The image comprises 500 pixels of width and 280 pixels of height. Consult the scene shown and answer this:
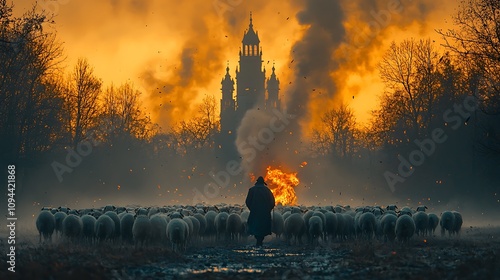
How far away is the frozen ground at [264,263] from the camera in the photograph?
18984 mm

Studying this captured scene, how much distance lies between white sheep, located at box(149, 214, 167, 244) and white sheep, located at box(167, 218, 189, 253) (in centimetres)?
99

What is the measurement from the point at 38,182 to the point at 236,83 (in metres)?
124

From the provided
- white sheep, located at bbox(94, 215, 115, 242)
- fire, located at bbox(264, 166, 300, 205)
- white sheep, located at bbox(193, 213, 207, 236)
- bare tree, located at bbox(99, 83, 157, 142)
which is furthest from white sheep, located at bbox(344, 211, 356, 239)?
bare tree, located at bbox(99, 83, 157, 142)

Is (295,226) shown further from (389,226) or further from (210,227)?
(210,227)

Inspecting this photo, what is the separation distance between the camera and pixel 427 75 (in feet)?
211

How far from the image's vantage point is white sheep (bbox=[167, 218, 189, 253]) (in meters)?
29.7

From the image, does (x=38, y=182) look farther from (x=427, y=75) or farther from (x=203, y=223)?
(x=203, y=223)

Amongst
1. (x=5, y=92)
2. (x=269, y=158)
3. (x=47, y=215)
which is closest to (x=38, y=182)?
(x=5, y=92)

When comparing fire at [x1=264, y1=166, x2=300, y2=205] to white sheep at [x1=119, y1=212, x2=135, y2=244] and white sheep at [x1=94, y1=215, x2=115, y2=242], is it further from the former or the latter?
white sheep at [x1=94, y1=215, x2=115, y2=242]

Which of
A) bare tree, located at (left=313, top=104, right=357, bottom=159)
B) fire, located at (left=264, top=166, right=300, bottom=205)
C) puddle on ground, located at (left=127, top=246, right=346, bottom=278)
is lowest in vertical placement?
puddle on ground, located at (left=127, top=246, right=346, bottom=278)

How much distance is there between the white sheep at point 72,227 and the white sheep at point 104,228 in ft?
2.13

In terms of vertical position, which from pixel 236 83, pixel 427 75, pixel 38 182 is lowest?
pixel 38 182

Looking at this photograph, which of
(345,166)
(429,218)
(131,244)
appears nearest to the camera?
(131,244)

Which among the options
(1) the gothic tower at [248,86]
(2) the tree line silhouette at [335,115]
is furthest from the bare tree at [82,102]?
(1) the gothic tower at [248,86]
